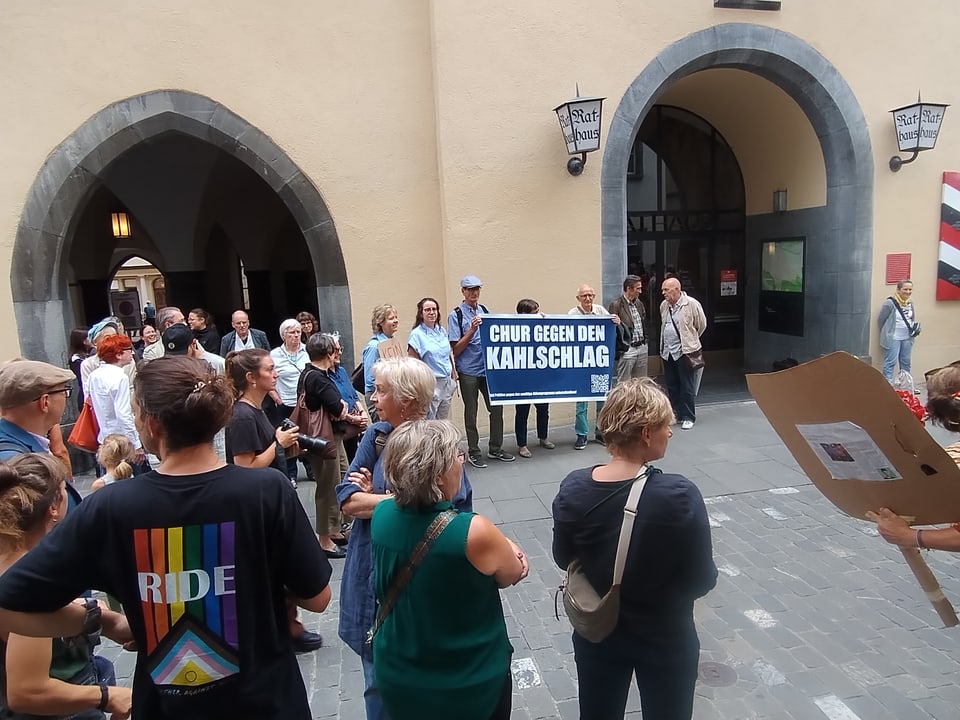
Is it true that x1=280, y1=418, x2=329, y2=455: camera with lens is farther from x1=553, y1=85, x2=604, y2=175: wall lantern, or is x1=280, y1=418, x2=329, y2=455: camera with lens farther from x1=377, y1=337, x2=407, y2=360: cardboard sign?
x1=553, y1=85, x2=604, y2=175: wall lantern

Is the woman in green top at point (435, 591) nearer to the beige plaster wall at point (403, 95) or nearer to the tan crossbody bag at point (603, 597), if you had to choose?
the tan crossbody bag at point (603, 597)

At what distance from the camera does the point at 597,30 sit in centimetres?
759

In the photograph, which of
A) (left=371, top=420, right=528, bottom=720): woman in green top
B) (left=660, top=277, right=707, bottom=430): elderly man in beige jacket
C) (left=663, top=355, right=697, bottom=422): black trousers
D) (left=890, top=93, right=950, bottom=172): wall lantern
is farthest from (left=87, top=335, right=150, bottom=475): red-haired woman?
(left=890, top=93, right=950, bottom=172): wall lantern

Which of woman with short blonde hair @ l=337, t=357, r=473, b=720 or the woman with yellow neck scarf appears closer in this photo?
woman with short blonde hair @ l=337, t=357, r=473, b=720

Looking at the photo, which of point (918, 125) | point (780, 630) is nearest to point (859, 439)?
point (780, 630)

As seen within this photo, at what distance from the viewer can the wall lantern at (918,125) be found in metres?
8.19

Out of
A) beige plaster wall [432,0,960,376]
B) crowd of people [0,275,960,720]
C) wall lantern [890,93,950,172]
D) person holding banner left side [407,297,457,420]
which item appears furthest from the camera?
wall lantern [890,93,950,172]

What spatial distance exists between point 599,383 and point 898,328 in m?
4.54

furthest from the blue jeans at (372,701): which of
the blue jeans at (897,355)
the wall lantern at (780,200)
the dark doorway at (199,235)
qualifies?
the dark doorway at (199,235)

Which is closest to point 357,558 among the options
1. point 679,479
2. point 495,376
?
point 679,479

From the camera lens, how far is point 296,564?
5.52 feet

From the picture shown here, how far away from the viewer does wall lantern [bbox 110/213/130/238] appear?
1290 cm

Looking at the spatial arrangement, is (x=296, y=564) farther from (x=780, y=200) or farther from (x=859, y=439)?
(x=780, y=200)

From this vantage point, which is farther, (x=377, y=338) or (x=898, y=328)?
(x=898, y=328)
